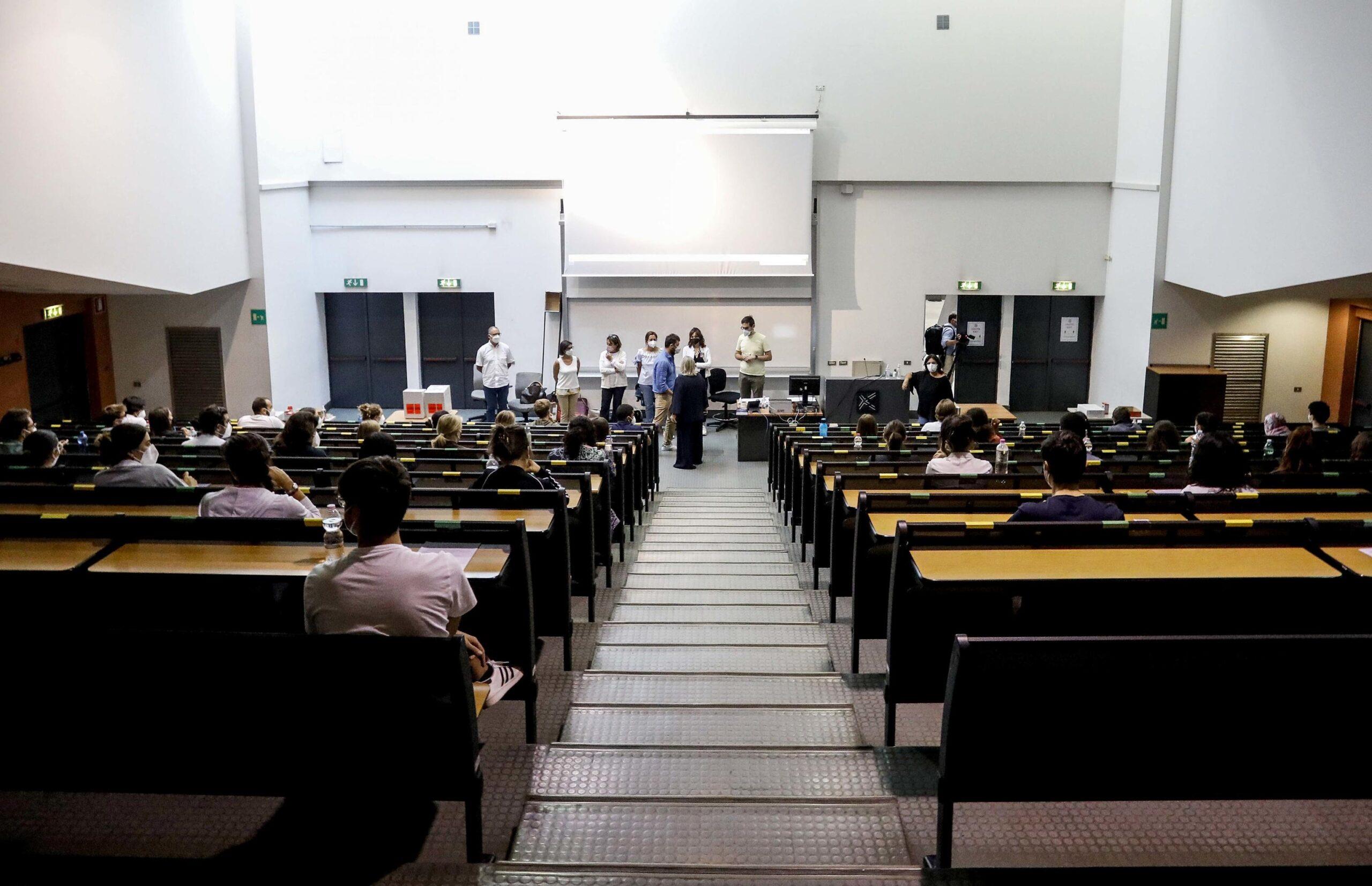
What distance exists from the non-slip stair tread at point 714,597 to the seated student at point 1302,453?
2.96 metres

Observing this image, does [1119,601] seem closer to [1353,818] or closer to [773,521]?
[1353,818]

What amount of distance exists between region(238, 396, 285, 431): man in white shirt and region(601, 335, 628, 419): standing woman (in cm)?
464

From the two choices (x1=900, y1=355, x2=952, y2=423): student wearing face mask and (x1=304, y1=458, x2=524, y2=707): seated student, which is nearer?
(x1=304, y1=458, x2=524, y2=707): seated student

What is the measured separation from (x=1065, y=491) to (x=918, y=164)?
1173 centimetres

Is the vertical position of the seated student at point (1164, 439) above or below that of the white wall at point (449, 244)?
below

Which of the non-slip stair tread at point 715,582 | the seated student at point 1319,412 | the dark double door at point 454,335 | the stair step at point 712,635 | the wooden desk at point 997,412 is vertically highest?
the dark double door at point 454,335

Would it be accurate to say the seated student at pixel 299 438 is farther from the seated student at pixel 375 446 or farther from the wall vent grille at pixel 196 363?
the wall vent grille at pixel 196 363

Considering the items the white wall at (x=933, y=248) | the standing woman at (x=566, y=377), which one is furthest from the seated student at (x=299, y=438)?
the white wall at (x=933, y=248)

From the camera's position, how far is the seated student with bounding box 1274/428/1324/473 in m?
6.30

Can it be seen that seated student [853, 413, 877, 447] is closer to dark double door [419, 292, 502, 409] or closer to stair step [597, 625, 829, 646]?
stair step [597, 625, 829, 646]

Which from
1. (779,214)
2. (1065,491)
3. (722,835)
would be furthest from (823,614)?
(779,214)

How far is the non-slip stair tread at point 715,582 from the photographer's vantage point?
6.49 meters

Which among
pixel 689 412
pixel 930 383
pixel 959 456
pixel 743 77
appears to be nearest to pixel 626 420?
pixel 689 412

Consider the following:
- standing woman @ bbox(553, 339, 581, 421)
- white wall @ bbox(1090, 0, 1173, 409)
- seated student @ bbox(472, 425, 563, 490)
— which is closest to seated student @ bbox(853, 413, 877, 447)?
seated student @ bbox(472, 425, 563, 490)
